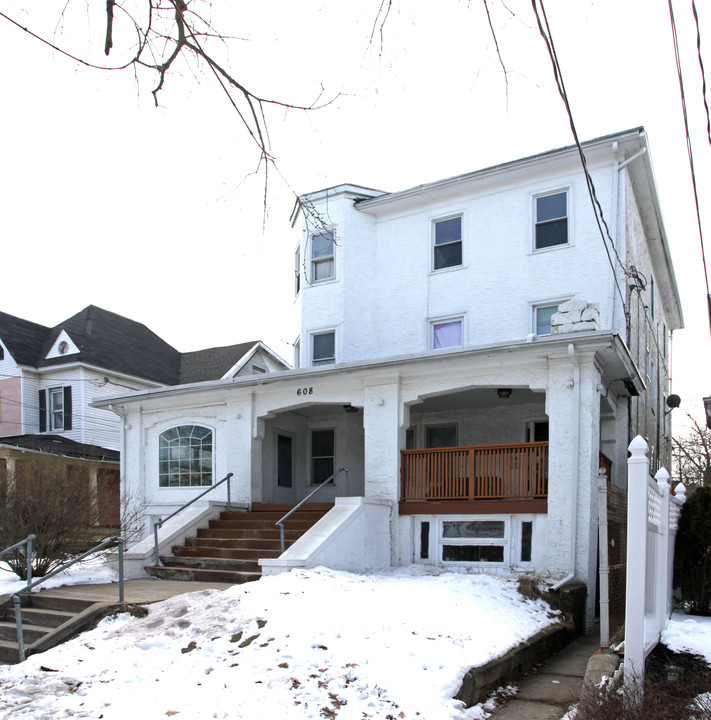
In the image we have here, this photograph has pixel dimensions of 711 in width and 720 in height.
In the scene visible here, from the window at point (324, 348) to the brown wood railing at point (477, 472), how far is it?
555 centimetres

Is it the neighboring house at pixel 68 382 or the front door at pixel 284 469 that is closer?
the front door at pixel 284 469

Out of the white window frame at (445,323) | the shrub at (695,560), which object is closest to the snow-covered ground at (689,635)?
the shrub at (695,560)

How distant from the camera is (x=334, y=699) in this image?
6062 millimetres

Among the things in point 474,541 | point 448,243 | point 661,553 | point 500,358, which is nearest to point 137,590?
point 474,541

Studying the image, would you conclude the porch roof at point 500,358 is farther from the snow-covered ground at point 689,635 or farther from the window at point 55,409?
the window at point 55,409

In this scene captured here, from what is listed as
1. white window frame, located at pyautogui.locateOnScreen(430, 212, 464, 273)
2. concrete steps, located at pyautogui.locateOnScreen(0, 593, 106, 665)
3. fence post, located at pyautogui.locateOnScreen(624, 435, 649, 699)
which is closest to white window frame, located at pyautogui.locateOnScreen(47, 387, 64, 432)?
white window frame, located at pyautogui.locateOnScreen(430, 212, 464, 273)

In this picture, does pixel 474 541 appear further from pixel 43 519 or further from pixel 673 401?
pixel 673 401

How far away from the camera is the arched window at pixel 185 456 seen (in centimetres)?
1582

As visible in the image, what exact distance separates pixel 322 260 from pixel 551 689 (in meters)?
13.2

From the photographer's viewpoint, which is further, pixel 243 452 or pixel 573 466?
pixel 243 452

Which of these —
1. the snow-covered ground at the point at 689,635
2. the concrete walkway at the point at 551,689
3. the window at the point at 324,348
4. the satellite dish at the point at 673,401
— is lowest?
the concrete walkway at the point at 551,689

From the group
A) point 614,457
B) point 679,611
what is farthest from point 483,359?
point 679,611

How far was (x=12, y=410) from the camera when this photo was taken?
1049 inches

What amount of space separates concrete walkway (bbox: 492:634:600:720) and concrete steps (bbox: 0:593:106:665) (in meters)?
4.73
